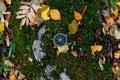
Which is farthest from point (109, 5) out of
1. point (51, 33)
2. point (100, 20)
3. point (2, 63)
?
point (2, 63)

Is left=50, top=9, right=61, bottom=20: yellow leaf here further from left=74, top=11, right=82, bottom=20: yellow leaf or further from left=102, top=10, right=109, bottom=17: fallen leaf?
left=102, top=10, right=109, bottom=17: fallen leaf

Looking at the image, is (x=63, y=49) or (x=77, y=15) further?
(x=77, y=15)

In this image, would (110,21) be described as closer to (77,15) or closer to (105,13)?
(105,13)

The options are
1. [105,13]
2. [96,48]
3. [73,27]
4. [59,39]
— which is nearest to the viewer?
[59,39]

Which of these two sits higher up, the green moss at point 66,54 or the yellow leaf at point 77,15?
the yellow leaf at point 77,15

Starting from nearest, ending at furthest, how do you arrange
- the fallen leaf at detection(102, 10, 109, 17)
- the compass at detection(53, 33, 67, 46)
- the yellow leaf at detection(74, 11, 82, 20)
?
the compass at detection(53, 33, 67, 46) < the yellow leaf at detection(74, 11, 82, 20) < the fallen leaf at detection(102, 10, 109, 17)

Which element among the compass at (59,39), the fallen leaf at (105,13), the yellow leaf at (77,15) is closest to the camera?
the compass at (59,39)

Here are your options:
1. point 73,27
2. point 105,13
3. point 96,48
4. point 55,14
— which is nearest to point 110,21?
point 105,13

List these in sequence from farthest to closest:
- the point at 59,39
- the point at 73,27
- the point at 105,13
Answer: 1. the point at 105,13
2. the point at 73,27
3. the point at 59,39

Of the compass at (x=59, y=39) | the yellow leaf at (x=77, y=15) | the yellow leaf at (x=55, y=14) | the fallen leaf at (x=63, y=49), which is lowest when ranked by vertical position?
the fallen leaf at (x=63, y=49)

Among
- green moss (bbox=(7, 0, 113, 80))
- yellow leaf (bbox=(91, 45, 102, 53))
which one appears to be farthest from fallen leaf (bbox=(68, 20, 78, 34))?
yellow leaf (bbox=(91, 45, 102, 53))

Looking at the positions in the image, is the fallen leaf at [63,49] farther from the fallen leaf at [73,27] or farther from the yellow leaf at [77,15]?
the yellow leaf at [77,15]

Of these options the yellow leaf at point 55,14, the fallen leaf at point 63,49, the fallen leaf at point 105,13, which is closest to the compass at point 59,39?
the fallen leaf at point 63,49
